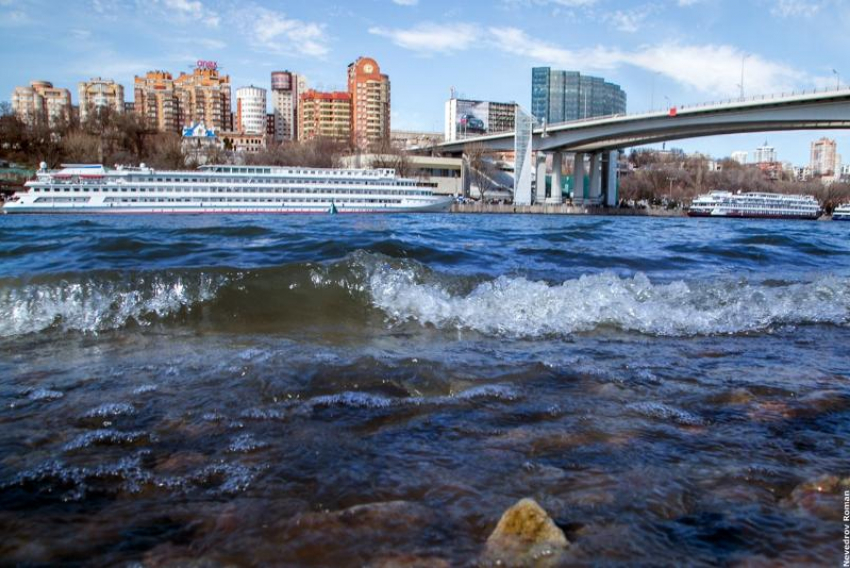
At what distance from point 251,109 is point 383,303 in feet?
549

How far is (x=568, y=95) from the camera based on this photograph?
167 metres

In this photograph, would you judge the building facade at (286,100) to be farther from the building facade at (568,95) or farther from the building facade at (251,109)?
the building facade at (568,95)

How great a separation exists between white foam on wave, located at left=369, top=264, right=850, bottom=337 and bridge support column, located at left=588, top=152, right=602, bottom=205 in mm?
75757

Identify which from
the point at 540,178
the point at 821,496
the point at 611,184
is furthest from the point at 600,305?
the point at 611,184

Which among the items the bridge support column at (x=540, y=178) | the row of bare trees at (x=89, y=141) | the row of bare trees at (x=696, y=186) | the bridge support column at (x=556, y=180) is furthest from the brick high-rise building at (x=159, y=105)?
the row of bare trees at (x=696, y=186)

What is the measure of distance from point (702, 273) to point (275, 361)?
774 centimetres

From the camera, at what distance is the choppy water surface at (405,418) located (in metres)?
2.09

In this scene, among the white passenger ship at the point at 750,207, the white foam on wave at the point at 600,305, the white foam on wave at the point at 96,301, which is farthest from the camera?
the white passenger ship at the point at 750,207

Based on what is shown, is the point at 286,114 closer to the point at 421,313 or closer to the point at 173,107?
the point at 173,107

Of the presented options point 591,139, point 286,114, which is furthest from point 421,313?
point 286,114

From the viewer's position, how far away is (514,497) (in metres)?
2.31

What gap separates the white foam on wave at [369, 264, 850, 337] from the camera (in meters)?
5.98

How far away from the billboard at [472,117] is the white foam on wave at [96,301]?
126m

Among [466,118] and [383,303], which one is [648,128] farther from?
[466,118]
